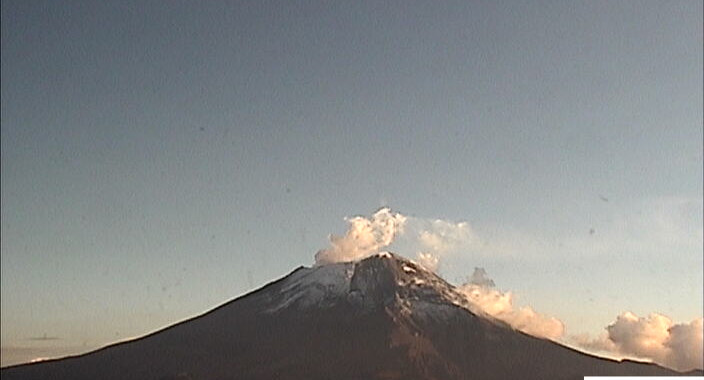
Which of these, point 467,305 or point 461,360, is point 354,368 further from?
point 467,305

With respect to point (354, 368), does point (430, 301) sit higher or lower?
higher

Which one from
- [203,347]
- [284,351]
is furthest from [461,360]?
[203,347]

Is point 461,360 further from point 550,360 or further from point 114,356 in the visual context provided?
point 114,356

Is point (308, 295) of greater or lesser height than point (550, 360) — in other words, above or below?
above

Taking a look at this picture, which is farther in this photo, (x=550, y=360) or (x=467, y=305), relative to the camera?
(x=467, y=305)

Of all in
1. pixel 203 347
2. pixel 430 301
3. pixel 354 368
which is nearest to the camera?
pixel 354 368

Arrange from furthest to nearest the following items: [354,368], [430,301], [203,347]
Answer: [430,301]
[203,347]
[354,368]

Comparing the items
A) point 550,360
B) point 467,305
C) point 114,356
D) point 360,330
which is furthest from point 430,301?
point 114,356
